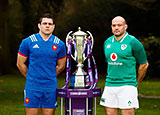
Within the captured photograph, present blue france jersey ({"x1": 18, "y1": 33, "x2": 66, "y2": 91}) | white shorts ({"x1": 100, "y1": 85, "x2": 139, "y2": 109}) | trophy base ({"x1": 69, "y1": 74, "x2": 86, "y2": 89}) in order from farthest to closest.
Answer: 1. trophy base ({"x1": 69, "y1": 74, "x2": 86, "y2": 89})
2. blue france jersey ({"x1": 18, "y1": 33, "x2": 66, "y2": 91})
3. white shorts ({"x1": 100, "y1": 85, "x2": 139, "y2": 109})

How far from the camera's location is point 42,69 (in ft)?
20.1

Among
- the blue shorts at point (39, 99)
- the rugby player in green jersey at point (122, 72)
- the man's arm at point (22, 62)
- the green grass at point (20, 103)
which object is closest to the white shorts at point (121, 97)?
the rugby player in green jersey at point (122, 72)

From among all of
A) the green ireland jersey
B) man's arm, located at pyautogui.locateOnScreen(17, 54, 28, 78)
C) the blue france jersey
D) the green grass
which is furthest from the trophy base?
the green grass

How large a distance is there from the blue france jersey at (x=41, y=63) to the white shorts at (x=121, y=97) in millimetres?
867

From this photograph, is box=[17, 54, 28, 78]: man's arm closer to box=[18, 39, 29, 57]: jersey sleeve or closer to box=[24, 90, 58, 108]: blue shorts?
box=[18, 39, 29, 57]: jersey sleeve

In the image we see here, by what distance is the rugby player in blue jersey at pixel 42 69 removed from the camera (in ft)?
20.1

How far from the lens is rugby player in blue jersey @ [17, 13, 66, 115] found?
612 centimetres

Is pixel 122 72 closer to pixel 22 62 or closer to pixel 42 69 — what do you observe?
pixel 42 69

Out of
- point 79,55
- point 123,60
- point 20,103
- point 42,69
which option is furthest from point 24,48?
point 20,103

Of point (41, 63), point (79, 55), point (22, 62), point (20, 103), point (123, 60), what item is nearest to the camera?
point (123, 60)

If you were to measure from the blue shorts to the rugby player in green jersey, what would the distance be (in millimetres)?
861

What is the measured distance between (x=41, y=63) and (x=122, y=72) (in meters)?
1.26

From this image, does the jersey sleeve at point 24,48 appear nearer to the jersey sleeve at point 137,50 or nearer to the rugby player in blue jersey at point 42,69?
the rugby player in blue jersey at point 42,69

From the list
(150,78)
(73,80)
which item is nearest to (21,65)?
(73,80)
